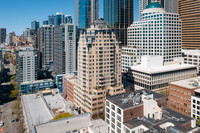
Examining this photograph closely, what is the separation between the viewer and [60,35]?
652 feet

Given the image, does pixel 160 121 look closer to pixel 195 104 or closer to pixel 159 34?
pixel 195 104

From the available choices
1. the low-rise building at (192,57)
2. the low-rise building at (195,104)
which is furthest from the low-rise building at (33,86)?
the low-rise building at (192,57)

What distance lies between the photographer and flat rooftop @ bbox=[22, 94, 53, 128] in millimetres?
84075

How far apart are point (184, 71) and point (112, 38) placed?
213 ft

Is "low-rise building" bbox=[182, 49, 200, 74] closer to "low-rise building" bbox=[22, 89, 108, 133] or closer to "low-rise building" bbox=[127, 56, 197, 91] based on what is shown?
"low-rise building" bbox=[127, 56, 197, 91]

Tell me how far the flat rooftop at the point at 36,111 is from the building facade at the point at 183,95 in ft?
209

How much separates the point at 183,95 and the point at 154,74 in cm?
3199

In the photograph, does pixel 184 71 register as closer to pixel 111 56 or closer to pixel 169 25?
pixel 169 25

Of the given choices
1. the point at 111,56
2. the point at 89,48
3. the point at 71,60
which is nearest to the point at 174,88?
the point at 111,56

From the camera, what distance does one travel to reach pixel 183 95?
303 ft

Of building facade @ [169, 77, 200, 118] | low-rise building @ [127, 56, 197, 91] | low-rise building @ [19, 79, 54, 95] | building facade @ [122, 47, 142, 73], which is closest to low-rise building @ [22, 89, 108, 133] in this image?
low-rise building @ [19, 79, 54, 95]

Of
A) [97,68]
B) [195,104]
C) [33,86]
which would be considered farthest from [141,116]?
→ [33,86]

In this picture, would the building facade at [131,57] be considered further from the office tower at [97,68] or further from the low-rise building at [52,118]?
the low-rise building at [52,118]

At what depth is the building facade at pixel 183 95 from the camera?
8912 centimetres
